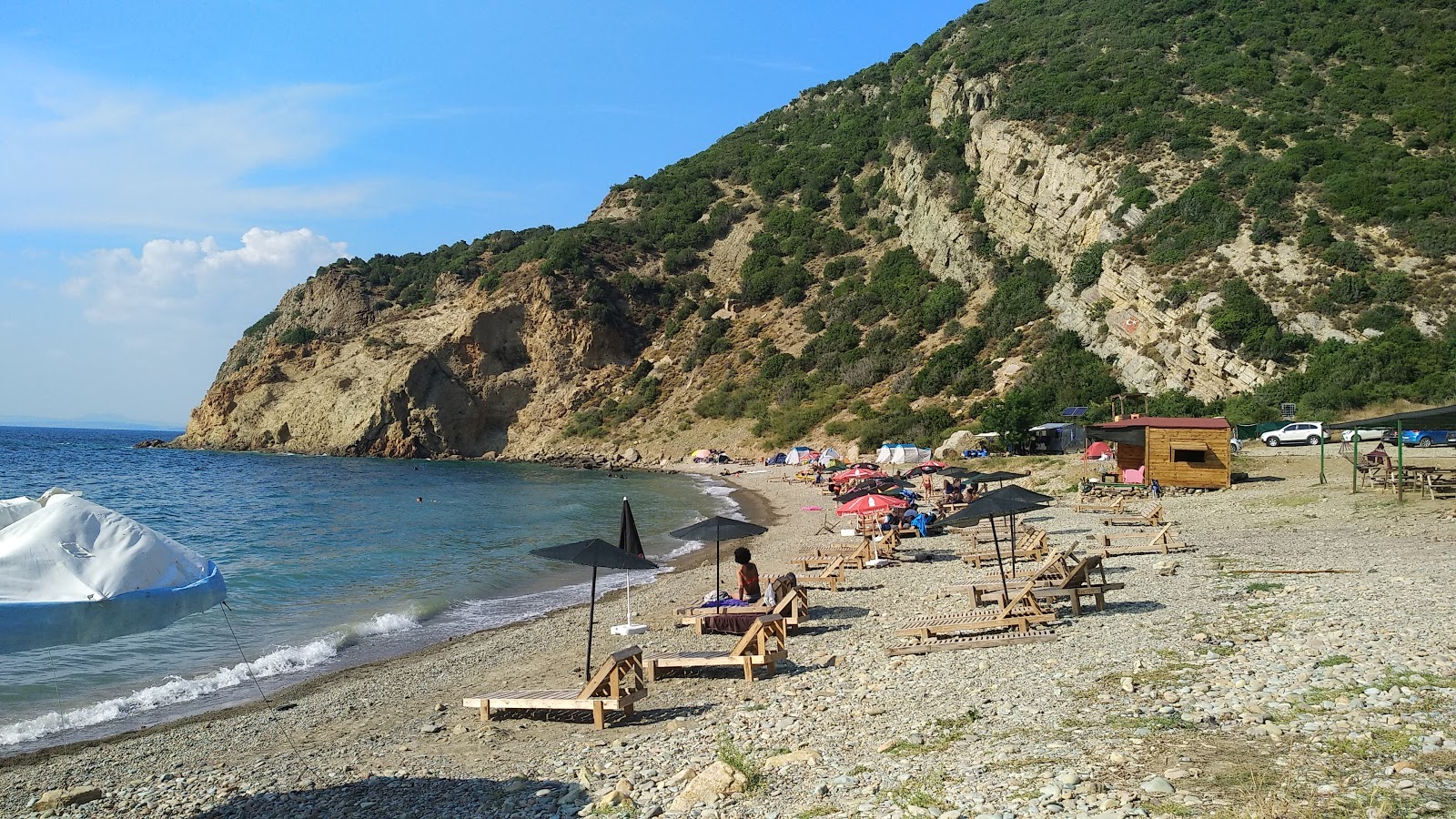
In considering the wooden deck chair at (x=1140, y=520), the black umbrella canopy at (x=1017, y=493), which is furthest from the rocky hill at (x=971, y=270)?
the black umbrella canopy at (x=1017, y=493)

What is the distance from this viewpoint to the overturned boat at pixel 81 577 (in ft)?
Answer: 17.4

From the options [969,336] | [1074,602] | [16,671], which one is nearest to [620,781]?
[1074,602]

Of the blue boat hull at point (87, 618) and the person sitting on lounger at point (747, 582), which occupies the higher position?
the blue boat hull at point (87, 618)

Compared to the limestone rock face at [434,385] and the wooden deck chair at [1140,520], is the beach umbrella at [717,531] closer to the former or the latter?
the wooden deck chair at [1140,520]

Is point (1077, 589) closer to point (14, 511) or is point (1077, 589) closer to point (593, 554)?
point (593, 554)

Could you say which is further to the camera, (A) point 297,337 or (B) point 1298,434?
(A) point 297,337

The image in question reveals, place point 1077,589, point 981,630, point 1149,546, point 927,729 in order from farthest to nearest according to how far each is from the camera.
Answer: point 1149,546 → point 1077,589 → point 981,630 → point 927,729

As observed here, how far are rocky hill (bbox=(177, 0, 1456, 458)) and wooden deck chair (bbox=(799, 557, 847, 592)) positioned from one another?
1086 inches

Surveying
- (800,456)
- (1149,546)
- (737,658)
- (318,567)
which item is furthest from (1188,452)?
(800,456)

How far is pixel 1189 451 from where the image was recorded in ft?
84.2

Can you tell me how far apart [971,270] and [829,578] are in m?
48.9

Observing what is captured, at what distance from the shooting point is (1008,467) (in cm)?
3456

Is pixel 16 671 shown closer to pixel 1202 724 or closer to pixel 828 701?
pixel 828 701

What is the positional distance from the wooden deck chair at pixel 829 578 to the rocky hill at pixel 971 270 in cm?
2759
